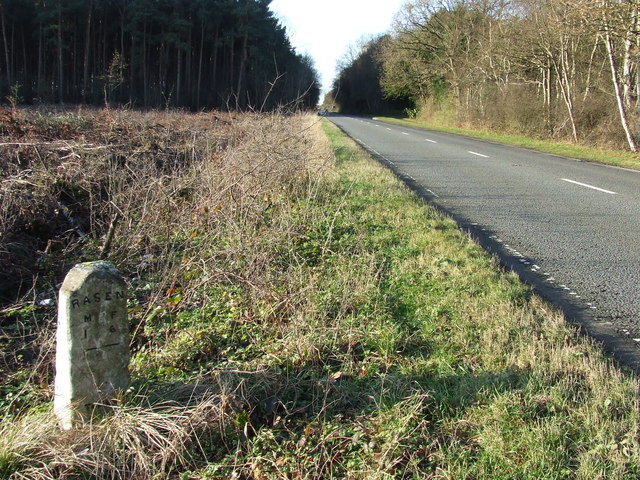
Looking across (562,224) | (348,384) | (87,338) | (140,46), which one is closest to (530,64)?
(562,224)

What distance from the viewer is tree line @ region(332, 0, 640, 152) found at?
59.6ft

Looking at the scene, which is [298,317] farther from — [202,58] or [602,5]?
[202,58]

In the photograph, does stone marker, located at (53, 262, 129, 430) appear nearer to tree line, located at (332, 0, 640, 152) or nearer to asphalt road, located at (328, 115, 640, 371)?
asphalt road, located at (328, 115, 640, 371)

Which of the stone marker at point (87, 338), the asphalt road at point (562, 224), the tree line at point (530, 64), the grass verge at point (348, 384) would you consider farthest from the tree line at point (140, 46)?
the stone marker at point (87, 338)

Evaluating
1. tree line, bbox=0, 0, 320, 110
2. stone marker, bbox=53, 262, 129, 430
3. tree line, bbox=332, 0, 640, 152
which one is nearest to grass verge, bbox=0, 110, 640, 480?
stone marker, bbox=53, 262, 129, 430

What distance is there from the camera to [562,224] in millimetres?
7031

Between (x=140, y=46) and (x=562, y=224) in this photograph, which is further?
(x=140, y=46)

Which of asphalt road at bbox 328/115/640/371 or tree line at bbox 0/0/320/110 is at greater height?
tree line at bbox 0/0/320/110

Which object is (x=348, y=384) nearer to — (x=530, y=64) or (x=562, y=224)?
(x=562, y=224)

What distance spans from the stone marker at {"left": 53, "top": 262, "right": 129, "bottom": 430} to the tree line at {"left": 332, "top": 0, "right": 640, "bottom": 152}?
805cm

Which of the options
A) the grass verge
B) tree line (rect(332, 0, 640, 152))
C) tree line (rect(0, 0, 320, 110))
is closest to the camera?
the grass verge

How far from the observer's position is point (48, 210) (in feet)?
24.7

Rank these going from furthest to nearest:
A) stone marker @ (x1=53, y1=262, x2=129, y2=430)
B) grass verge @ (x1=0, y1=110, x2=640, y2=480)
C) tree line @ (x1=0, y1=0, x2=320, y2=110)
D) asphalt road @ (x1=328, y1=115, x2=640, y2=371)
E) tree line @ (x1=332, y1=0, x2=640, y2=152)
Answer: tree line @ (x1=0, y1=0, x2=320, y2=110)
tree line @ (x1=332, y1=0, x2=640, y2=152)
asphalt road @ (x1=328, y1=115, x2=640, y2=371)
stone marker @ (x1=53, y1=262, x2=129, y2=430)
grass verge @ (x1=0, y1=110, x2=640, y2=480)

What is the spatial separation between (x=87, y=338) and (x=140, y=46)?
1751 inches
